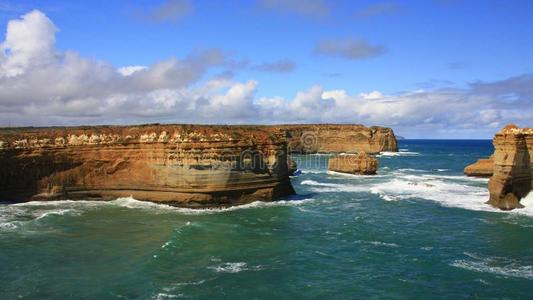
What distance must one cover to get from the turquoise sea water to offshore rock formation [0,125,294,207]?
1372 millimetres

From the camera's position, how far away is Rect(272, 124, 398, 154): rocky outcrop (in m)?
103

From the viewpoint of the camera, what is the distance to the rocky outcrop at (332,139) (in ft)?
337

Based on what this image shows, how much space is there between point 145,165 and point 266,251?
14292 millimetres

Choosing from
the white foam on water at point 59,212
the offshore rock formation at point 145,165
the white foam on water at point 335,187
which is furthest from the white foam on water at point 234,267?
the white foam on water at point 335,187

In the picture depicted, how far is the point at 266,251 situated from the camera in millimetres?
19453

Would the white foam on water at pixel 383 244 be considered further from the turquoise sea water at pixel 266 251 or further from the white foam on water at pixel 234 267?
the white foam on water at pixel 234 267

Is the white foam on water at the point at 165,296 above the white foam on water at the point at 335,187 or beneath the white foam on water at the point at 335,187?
→ beneath

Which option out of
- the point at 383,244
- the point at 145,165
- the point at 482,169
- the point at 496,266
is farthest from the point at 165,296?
the point at 482,169

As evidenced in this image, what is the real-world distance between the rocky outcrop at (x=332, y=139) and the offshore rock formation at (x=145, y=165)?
231 feet

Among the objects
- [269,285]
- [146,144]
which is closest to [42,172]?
[146,144]

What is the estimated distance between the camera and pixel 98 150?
31359 mm

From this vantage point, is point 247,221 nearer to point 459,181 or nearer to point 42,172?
point 42,172

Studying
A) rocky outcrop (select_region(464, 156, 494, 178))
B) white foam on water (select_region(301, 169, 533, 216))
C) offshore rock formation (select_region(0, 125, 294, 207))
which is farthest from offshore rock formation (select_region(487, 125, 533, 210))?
rocky outcrop (select_region(464, 156, 494, 178))

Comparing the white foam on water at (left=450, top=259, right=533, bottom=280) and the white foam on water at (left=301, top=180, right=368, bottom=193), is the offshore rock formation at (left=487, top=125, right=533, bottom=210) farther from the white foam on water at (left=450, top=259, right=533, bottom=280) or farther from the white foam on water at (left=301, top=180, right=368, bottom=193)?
the white foam on water at (left=450, top=259, right=533, bottom=280)
